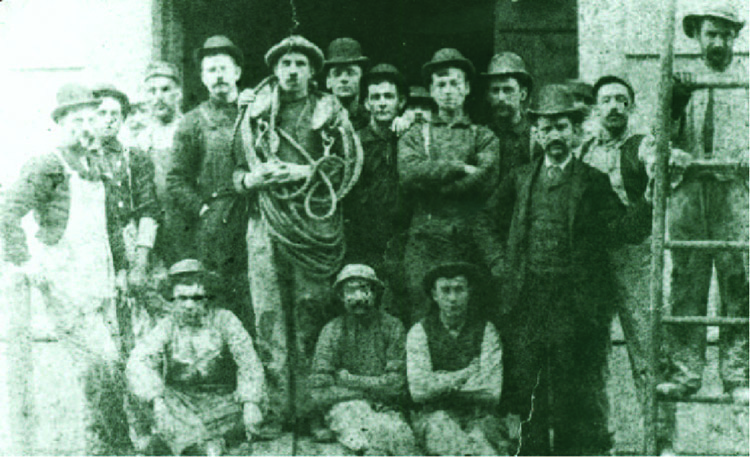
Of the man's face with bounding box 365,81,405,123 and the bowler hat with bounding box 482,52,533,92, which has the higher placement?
the bowler hat with bounding box 482,52,533,92

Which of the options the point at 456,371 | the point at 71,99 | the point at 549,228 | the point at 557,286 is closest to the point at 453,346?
the point at 456,371

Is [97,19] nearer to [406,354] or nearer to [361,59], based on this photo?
[361,59]

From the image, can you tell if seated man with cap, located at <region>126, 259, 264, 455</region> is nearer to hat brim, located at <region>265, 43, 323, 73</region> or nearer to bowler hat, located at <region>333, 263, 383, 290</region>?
bowler hat, located at <region>333, 263, 383, 290</region>

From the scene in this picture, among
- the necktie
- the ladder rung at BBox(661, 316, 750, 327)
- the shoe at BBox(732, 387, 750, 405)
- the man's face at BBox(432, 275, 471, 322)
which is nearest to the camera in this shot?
the ladder rung at BBox(661, 316, 750, 327)

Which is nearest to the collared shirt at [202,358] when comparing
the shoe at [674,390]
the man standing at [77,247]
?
the man standing at [77,247]

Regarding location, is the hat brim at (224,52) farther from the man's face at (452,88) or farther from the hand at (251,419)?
the hand at (251,419)

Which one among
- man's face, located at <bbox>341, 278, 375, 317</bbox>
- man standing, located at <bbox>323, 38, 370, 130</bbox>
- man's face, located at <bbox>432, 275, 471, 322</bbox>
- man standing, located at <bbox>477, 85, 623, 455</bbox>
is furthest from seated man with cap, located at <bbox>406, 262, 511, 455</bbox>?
man standing, located at <bbox>323, 38, 370, 130</bbox>

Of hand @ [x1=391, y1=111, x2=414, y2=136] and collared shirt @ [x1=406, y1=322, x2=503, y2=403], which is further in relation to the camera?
hand @ [x1=391, y1=111, x2=414, y2=136]

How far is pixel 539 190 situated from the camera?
7969 millimetres

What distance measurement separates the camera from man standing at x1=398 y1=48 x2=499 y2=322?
26.2 ft

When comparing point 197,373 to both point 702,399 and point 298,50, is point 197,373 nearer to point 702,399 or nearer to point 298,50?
point 298,50

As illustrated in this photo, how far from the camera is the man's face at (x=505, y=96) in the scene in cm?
809

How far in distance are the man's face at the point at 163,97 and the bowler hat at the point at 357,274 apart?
1197mm

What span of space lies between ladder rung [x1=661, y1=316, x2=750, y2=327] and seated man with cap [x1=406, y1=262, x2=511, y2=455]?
2.75ft
